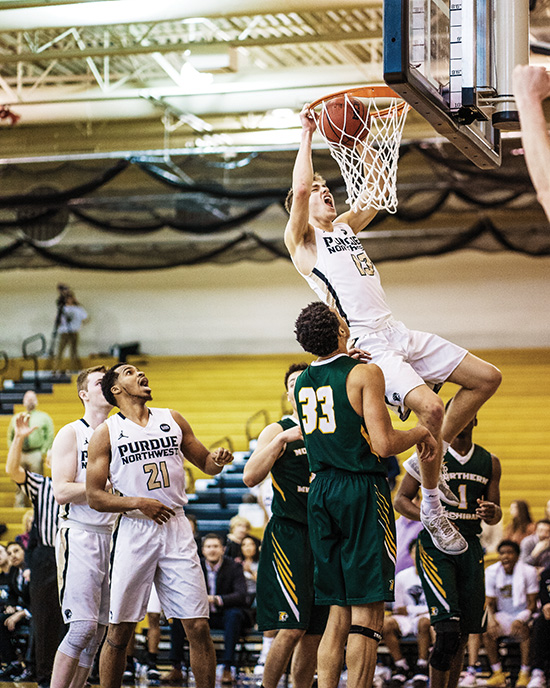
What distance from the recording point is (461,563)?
6.38m

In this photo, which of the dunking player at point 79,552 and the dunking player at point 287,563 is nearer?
the dunking player at point 79,552

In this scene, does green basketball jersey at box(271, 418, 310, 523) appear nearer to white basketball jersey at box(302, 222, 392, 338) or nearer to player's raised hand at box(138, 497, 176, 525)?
player's raised hand at box(138, 497, 176, 525)

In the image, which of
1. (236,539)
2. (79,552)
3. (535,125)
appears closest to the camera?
(535,125)

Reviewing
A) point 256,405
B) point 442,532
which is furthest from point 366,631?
point 256,405

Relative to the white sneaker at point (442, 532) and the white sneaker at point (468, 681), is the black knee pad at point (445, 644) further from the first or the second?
the white sneaker at point (468, 681)

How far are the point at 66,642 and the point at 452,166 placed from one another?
985cm

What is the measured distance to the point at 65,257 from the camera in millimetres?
16812

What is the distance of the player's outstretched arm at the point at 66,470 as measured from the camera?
6.30 metres

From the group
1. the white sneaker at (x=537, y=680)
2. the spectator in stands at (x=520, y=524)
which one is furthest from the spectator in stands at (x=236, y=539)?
the white sneaker at (x=537, y=680)

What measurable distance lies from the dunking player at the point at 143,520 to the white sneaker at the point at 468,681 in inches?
141

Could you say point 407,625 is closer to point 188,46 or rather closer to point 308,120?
point 308,120

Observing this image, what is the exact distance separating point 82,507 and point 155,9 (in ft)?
23.2

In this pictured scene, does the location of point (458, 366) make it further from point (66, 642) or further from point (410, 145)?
point (410, 145)

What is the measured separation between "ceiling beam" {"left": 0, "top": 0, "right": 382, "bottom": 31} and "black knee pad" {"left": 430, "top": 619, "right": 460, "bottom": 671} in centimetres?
758
